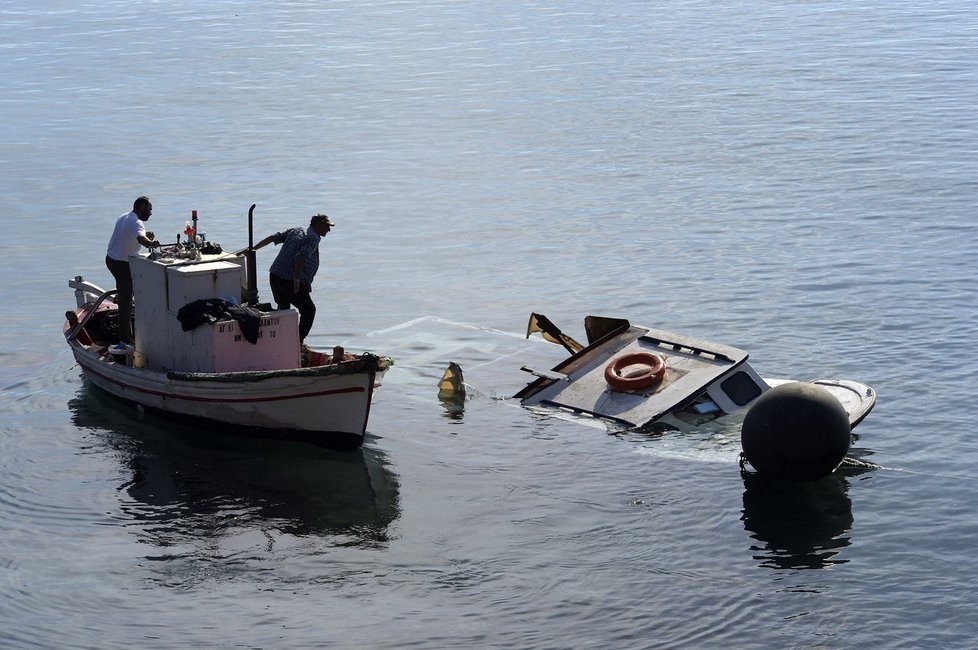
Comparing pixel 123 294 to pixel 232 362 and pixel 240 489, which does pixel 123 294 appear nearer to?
pixel 232 362

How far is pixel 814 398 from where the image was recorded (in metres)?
20.4

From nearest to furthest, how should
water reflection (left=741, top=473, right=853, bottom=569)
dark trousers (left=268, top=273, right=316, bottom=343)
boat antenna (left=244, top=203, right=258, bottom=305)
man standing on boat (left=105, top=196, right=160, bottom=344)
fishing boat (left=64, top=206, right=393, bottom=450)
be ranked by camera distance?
1. water reflection (left=741, top=473, right=853, bottom=569)
2. fishing boat (left=64, top=206, right=393, bottom=450)
3. boat antenna (left=244, top=203, right=258, bottom=305)
4. dark trousers (left=268, top=273, right=316, bottom=343)
5. man standing on boat (left=105, top=196, right=160, bottom=344)

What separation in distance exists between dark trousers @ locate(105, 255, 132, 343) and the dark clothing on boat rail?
271cm

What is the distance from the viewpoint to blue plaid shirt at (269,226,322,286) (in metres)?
23.5

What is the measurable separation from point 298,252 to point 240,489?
14.5ft

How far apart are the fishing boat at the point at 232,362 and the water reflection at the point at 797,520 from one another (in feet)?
20.4

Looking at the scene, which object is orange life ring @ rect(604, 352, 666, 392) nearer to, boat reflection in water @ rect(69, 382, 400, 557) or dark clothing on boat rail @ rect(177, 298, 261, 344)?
boat reflection in water @ rect(69, 382, 400, 557)

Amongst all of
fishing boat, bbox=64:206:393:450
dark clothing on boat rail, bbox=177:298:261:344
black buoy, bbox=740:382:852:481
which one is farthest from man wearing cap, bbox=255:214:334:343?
black buoy, bbox=740:382:852:481

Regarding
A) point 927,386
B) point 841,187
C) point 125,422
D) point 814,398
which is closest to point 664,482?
point 814,398

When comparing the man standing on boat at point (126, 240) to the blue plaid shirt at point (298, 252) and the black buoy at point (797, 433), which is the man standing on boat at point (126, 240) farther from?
the black buoy at point (797, 433)

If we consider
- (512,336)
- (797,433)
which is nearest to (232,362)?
(512,336)

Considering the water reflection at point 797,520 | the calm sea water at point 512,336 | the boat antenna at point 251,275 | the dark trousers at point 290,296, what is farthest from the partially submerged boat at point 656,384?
the boat antenna at point 251,275

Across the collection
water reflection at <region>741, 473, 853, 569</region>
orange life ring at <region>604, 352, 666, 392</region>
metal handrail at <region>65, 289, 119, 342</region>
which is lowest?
water reflection at <region>741, 473, 853, 569</region>

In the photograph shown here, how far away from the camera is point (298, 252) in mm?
23547
